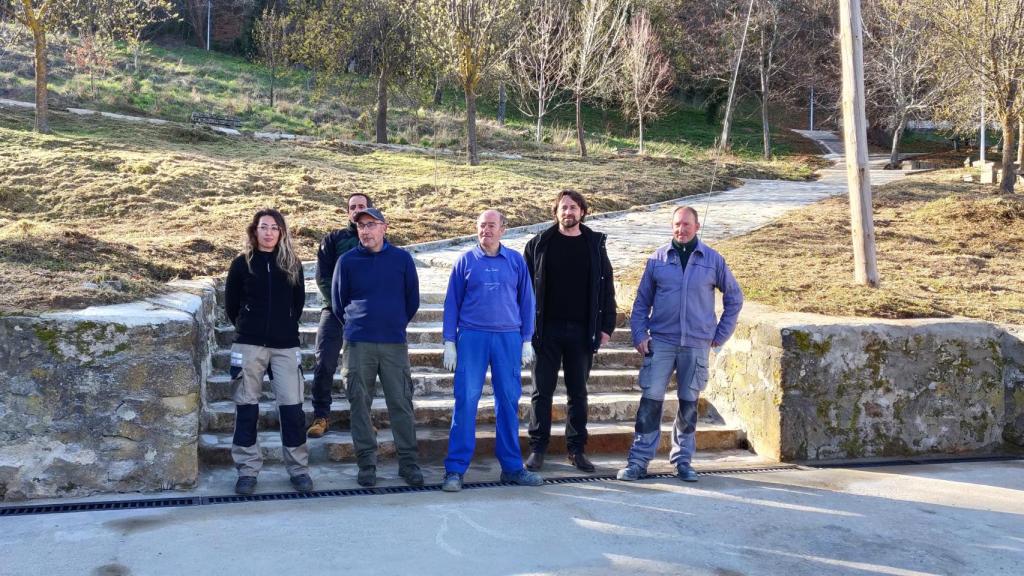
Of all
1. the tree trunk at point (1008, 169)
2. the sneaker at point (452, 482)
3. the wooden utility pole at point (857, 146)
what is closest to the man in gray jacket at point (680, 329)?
the sneaker at point (452, 482)

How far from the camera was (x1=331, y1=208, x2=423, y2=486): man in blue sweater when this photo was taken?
216 inches

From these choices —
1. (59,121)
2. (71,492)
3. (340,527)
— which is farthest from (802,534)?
(59,121)

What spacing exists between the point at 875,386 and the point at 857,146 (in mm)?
2714

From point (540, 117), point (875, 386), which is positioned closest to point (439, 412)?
point (875, 386)

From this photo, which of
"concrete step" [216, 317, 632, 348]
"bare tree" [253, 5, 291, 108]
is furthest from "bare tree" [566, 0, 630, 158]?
"concrete step" [216, 317, 632, 348]

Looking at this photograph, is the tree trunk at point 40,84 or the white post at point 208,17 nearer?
the tree trunk at point 40,84

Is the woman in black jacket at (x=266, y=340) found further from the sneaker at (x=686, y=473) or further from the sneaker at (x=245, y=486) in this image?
the sneaker at (x=686, y=473)

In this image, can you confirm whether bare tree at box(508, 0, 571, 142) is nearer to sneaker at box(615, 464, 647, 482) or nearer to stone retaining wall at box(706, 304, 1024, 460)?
stone retaining wall at box(706, 304, 1024, 460)

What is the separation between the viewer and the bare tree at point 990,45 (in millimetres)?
15602

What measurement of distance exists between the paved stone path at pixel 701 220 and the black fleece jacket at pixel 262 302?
11.4 feet

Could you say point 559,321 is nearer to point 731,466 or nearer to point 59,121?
point 731,466

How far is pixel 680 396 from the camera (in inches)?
232

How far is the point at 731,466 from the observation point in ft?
20.3

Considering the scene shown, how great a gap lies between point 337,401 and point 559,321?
184cm
